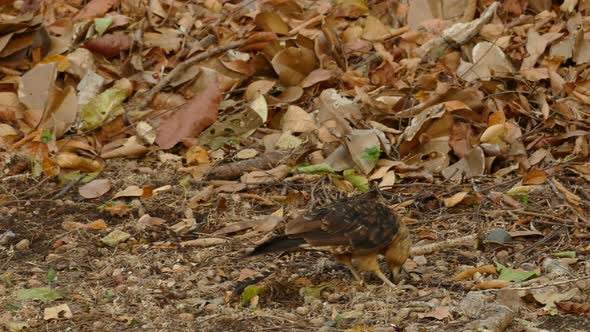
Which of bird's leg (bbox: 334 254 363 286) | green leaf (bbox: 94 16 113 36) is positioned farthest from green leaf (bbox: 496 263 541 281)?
green leaf (bbox: 94 16 113 36)

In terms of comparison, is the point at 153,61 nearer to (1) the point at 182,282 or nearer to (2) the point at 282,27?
(2) the point at 282,27

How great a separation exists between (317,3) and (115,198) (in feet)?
7.25

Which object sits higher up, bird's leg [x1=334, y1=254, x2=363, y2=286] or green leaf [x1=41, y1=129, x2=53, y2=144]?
bird's leg [x1=334, y1=254, x2=363, y2=286]

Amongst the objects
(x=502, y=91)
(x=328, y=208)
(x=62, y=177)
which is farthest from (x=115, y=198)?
(x=502, y=91)

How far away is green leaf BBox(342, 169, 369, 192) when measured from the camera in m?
5.73

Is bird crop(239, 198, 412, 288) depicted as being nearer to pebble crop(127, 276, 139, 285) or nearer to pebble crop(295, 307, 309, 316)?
pebble crop(295, 307, 309, 316)

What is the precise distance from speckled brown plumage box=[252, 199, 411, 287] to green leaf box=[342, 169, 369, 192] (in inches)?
37.6

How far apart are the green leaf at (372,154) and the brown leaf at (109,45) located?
1.91 m

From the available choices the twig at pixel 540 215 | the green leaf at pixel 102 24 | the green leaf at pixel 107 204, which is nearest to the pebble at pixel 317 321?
the twig at pixel 540 215

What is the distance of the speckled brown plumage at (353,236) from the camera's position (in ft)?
14.5

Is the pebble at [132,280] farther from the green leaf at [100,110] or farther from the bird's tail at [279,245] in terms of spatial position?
the green leaf at [100,110]

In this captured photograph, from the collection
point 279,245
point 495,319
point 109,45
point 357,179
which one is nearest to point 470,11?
point 357,179

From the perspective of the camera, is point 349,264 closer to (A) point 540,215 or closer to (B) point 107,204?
(A) point 540,215

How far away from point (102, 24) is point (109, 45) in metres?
0.16
